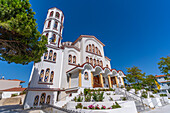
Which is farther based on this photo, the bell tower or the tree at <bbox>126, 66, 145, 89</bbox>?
the tree at <bbox>126, 66, 145, 89</bbox>

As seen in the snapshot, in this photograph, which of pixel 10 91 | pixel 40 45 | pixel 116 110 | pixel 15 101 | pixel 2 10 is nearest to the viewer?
pixel 2 10

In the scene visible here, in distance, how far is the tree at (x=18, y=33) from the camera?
551cm

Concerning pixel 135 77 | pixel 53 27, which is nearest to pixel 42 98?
pixel 53 27

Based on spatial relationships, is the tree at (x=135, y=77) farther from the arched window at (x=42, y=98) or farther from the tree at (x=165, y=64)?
the arched window at (x=42, y=98)

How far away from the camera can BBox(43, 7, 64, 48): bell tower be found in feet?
58.3

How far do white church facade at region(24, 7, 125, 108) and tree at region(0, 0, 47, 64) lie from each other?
19.1 ft

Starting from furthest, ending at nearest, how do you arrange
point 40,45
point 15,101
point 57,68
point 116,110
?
point 15,101 → point 57,68 → point 40,45 → point 116,110

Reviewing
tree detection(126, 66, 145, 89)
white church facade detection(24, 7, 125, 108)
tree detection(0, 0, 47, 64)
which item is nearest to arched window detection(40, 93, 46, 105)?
white church facade detection(24, 7, 125, 108)

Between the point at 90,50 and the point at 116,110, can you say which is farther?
the point at 90,50

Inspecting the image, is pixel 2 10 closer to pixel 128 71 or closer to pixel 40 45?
pixel 40 45

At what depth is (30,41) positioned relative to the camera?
290 inches

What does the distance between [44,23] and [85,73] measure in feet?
53.8

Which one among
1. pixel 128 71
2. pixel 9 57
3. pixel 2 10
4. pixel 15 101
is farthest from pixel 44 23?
pixel 128 71

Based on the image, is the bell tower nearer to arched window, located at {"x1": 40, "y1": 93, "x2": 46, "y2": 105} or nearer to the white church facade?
the white church facade
